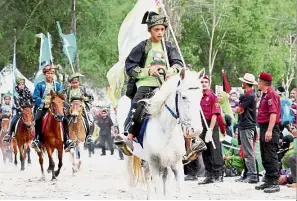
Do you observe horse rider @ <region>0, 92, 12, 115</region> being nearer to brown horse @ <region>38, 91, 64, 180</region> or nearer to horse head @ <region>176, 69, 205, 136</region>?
brown horse @ <region>38, 91, 64, 180</region>

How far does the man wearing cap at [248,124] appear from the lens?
55.1ft

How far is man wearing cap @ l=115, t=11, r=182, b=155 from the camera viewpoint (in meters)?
12.8

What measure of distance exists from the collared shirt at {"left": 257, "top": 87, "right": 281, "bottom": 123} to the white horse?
2.61 metres

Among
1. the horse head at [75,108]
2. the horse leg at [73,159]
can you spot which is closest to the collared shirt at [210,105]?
the horse leg at [73,159]

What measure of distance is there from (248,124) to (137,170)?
10.5ft

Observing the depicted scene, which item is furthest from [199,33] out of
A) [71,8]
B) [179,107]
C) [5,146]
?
[179,107]

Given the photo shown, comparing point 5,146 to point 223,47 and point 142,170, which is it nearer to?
point 142,170

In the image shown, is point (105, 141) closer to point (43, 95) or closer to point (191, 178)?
point (43, 95)

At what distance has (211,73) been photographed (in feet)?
184

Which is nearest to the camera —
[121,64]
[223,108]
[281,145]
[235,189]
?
[235,189]

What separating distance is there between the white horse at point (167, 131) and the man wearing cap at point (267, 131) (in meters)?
2.66

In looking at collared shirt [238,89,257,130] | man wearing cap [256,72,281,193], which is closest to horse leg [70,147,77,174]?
collared shirt [238,89,257,130]

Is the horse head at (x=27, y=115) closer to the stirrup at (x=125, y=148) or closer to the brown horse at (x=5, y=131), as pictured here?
the brown horse at (x=5, y=131)

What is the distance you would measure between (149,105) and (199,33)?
44482 mm
